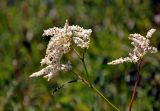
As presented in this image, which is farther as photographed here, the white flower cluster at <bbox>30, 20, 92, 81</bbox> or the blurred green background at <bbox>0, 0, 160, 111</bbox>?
the blurred green background at <bbox>0, 0, 160, 111</bbox>

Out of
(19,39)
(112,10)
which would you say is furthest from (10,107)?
(112,10)

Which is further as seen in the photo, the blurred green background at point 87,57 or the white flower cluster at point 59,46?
the blurred green background at point 87,57

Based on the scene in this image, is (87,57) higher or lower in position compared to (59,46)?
higher

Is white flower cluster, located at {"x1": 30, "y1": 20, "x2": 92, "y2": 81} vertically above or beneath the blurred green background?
beneath

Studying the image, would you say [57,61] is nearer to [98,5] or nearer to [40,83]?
[40,83]

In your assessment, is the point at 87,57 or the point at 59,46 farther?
the point at 87,57
